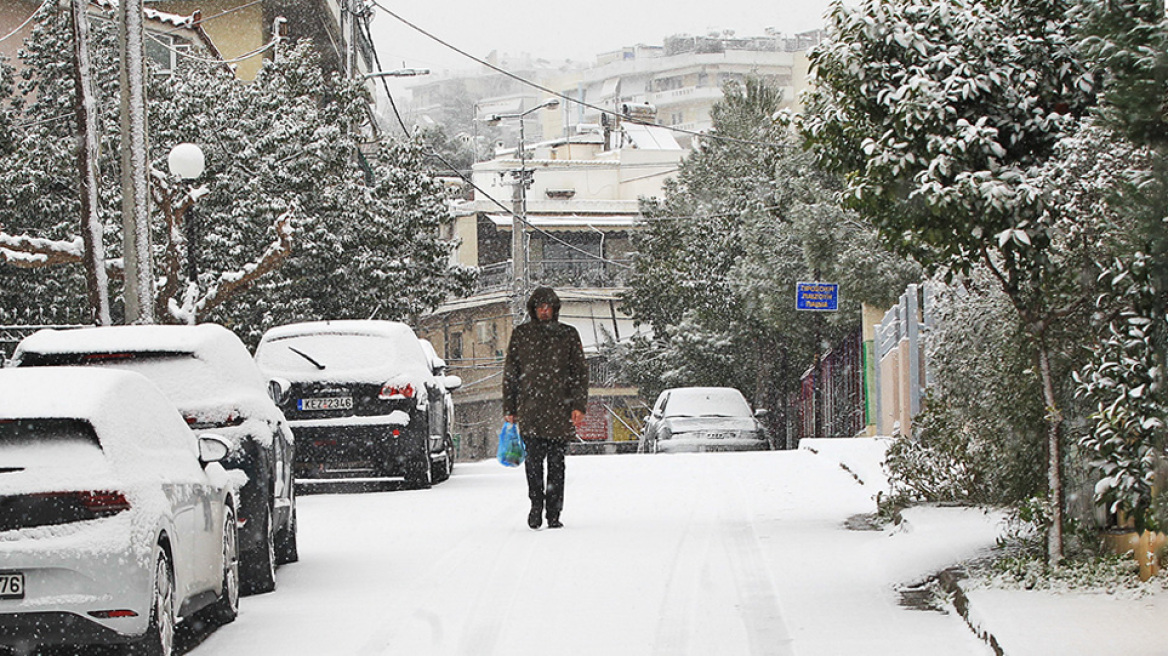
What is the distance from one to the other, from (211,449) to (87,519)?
5.88ft

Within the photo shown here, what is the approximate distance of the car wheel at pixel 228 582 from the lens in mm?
8680

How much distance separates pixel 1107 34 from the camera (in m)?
6.04

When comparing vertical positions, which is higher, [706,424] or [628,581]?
[706,424]

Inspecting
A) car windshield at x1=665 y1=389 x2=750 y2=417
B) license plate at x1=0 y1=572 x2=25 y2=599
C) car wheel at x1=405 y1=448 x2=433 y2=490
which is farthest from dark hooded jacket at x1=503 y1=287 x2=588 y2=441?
car windshield at x1=665 y1=389 x2=750 y2=417

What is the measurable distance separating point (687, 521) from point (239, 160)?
18978 mm

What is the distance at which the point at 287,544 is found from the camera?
11234 millimetres

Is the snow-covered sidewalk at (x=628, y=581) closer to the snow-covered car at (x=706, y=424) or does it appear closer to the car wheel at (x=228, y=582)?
the car wheel at (x=228, y=582)

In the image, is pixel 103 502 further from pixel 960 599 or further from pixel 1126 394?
pixel 1126 394

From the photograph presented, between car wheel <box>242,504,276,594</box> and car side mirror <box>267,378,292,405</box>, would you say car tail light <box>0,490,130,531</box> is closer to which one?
car wheel <box>242,504,276,594</box>

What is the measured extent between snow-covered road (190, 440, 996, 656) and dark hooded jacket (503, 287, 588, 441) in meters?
0.83

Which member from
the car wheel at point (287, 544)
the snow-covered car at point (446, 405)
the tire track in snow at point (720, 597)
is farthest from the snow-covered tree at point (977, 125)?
the snow-covered car at point (446, 405)

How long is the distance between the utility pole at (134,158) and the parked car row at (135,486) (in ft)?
15.7

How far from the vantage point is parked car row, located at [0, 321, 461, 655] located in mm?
6648

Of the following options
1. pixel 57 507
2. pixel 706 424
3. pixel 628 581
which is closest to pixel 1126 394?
pixel 628 581
